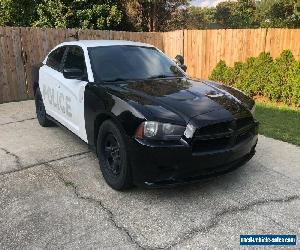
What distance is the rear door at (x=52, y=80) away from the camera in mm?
5463

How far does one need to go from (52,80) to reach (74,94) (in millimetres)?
1100

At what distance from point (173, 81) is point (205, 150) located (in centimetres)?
144

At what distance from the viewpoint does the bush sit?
892 centimetres

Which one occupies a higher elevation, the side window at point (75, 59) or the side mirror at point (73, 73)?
the side window at point (75, 59)

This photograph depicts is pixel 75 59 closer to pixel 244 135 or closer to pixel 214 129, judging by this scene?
pixel 214 129

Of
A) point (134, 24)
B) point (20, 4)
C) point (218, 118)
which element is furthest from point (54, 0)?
point (218, 118)

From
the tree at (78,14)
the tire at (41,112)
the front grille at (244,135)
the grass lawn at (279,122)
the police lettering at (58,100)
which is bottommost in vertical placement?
the grass lawn at (279,122)

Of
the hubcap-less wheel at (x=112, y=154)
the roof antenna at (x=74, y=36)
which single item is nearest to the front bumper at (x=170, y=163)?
the hubcap-less wheel at (x=112, y=154)

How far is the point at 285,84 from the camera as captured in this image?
913cm

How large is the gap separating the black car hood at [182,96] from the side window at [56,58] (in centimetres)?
194

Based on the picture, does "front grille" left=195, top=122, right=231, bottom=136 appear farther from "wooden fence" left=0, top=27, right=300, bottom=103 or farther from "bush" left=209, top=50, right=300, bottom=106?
"wooden fence" left=0, top=27, right=300, bottom=103

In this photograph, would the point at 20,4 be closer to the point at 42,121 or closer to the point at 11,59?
the point at 11,59

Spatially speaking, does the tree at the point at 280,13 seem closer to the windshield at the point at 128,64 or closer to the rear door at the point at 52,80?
the windshield at the point at 128,64

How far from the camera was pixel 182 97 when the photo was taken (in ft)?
12.6
